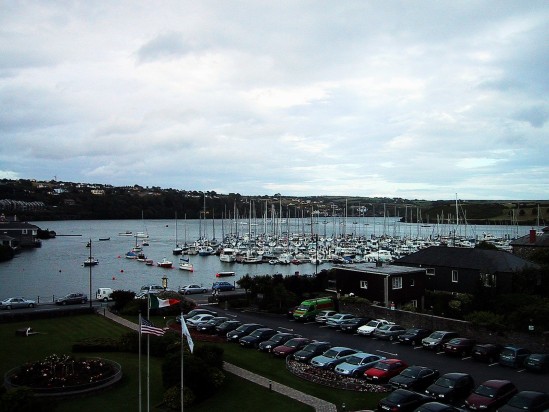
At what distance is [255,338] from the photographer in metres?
29.2

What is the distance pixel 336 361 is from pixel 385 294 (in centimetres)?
1508

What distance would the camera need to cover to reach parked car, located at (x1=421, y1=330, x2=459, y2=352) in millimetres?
28828

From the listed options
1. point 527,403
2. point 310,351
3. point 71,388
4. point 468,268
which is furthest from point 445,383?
point 468,268

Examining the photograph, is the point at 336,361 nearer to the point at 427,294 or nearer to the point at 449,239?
the point at 427,294

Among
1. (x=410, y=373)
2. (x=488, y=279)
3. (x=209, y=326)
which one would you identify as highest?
(x=488, y=279)

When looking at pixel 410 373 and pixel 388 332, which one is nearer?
pixel 410 373

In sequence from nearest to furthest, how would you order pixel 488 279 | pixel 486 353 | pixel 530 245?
pixel 486 353, pixel 488 279, pixel 530 245

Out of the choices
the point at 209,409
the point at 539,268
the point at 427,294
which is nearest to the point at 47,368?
the point at 209,409

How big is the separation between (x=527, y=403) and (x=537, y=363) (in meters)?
7.58

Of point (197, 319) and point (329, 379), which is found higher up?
point (197, 319)

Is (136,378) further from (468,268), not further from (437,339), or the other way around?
(468,268)

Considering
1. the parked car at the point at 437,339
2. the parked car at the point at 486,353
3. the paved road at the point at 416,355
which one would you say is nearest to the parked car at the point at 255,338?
the paved road at the point at 416,355

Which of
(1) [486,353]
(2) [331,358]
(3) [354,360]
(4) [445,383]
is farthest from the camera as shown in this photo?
(1) [486,353]

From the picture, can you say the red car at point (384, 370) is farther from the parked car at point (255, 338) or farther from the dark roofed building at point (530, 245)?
the dark roofed building at point (530, 245)
